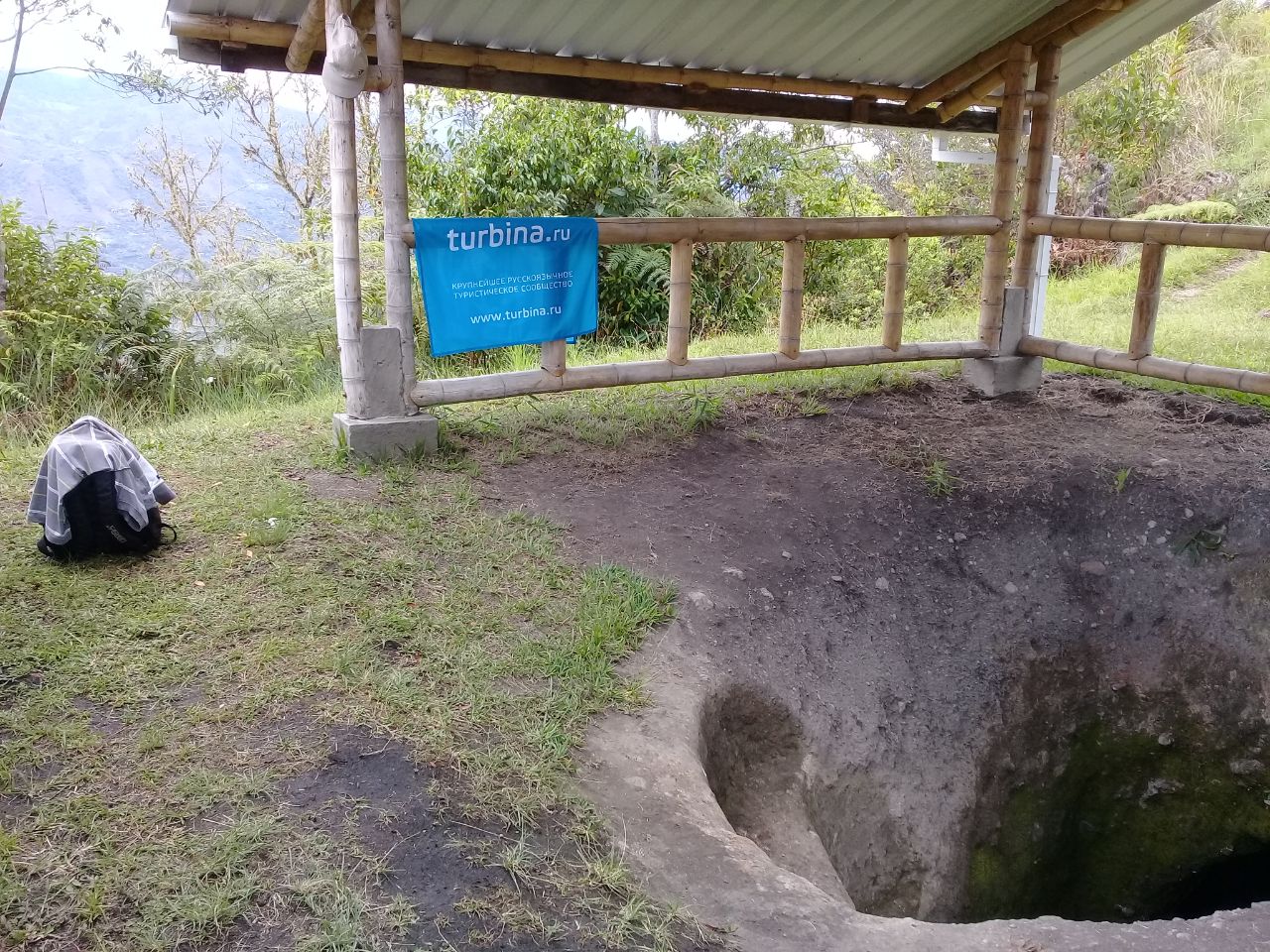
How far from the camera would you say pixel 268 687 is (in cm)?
362

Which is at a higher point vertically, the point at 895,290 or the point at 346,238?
the point at 346,238

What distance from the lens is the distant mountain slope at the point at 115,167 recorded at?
11.8 meters

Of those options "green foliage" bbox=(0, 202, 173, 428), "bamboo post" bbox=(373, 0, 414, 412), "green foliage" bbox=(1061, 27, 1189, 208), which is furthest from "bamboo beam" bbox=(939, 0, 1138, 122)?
"green foliage" bbox=(1061, 27, 1189, 208)

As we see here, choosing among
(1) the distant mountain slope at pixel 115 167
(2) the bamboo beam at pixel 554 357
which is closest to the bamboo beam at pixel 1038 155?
(2) the bamboo beam at pixel 554 357

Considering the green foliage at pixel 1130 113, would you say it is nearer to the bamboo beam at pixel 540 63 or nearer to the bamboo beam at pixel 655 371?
the bamboo beam at pixel 540 63

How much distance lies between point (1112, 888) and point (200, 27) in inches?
272

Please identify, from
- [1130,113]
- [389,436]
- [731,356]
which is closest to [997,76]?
[731,356]

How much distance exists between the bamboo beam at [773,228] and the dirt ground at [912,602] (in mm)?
1223

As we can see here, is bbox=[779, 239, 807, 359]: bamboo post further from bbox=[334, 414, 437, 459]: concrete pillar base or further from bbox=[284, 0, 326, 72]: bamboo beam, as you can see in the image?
bbox=[284, 0, 326, 72]: bamboo beam

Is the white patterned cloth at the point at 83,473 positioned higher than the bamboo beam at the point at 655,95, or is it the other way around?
the bamboo beam at the point at 655,95

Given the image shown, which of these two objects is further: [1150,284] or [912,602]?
[1150,284]

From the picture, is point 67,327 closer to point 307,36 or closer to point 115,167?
point 307,36

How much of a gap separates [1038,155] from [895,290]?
150 centimetres

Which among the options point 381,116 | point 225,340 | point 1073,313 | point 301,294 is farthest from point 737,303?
point 381,116
